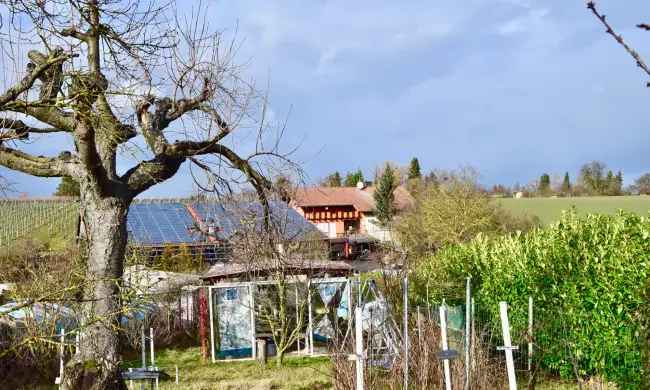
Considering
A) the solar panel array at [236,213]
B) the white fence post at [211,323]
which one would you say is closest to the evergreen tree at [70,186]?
the solar panel array at [236,213]

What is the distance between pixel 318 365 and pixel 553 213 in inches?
1008

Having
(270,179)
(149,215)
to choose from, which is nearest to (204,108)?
(270,179)

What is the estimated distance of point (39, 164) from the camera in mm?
8289

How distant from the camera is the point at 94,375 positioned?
7883 millimetres

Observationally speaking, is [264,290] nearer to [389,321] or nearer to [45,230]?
[389,321]

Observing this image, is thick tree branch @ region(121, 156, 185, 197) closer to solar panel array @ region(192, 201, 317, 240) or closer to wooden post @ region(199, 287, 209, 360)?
solar panel array @ region(192, 201, 317, 240)

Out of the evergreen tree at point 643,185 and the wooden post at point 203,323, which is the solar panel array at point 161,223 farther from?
the evergreen tree at point 643,185

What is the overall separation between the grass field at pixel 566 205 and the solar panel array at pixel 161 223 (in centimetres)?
1566

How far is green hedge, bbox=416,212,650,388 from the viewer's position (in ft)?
30.9

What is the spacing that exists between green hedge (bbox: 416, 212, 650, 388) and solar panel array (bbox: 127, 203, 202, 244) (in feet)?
50.3

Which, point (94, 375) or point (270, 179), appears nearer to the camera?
point (94, 375)

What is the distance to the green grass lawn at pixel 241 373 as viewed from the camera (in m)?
11.2

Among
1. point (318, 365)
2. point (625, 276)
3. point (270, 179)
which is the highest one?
point (270, 179)

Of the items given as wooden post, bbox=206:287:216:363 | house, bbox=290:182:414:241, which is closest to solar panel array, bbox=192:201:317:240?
wooden post, bbox=206:287:216:363
